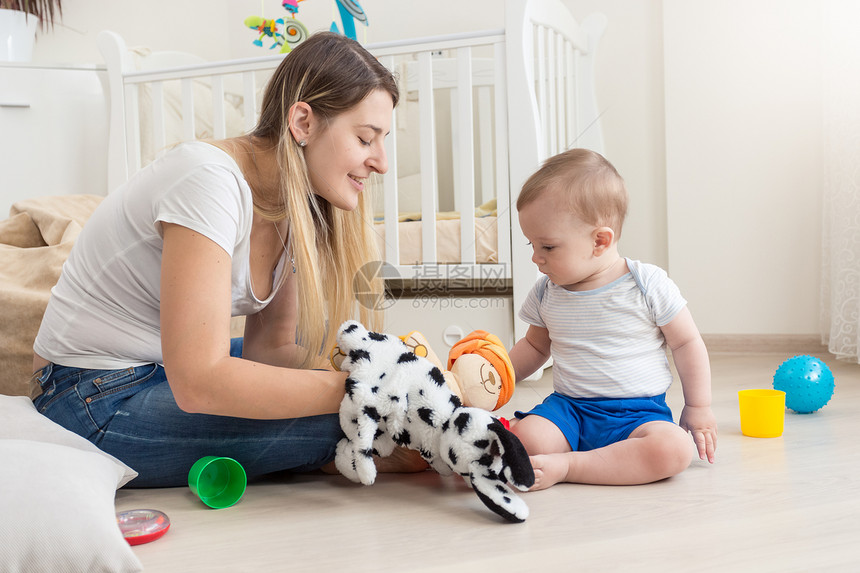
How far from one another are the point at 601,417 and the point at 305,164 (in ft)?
1.75

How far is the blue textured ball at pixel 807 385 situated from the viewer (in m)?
1.30

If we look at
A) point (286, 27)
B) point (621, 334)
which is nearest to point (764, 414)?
point (621, 334)

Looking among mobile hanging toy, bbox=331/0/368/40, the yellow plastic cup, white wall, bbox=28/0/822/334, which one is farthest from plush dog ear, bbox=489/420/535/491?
white wall, bbox=28/0/822/334

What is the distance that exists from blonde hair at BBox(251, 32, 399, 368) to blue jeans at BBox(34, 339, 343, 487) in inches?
5.4

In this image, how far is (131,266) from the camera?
0.92 m

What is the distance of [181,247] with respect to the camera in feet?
2.65

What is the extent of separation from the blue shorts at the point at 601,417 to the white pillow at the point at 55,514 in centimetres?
58

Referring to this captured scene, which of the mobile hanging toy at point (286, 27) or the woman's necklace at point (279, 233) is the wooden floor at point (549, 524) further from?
the mobile hanging toy at point (286, 27)

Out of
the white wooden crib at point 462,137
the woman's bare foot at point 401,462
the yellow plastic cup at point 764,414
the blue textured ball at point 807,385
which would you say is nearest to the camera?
the woman's bare foot at point 401,462

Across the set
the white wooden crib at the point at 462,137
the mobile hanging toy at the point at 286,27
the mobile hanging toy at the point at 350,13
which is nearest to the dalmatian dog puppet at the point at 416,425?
the white wooden crib at the point at 462,137

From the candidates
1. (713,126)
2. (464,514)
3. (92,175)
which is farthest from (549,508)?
(92,175)

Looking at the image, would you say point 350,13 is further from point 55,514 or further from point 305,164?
point 55,514

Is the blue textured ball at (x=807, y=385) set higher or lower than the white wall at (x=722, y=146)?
lower

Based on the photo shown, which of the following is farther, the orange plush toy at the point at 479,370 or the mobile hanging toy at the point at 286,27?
the mobile hanging toy at the point at 286,27
